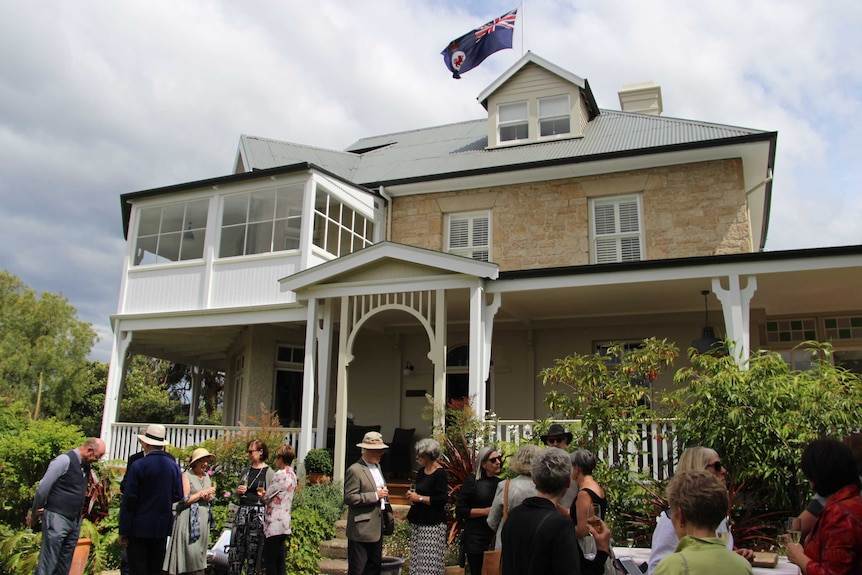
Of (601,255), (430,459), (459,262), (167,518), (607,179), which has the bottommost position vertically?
(167,518)

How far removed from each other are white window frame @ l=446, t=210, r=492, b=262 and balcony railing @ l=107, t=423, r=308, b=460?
491cm

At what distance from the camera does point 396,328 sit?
48.9 ft

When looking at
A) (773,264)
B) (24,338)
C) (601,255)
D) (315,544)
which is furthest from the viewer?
(24,338)

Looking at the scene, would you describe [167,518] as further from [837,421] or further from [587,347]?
[587,347]

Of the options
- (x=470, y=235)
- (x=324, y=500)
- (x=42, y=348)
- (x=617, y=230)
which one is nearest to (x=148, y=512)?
(x=324, y=500)

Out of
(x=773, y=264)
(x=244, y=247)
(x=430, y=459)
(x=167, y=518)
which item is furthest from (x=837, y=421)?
(x=244, y=247)

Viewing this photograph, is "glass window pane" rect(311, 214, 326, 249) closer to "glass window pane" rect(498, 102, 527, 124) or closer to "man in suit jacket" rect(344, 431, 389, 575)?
"glass window pane" rect(498, 102, 527, 124)

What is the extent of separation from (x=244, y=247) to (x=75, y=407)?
76.7 ft

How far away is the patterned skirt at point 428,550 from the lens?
614 cm

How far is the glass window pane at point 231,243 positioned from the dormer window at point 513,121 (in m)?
6.15

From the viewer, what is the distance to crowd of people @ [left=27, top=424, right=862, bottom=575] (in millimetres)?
3326

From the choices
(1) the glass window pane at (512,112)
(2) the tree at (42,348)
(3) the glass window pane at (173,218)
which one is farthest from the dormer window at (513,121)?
(2) the tree at (42,348)

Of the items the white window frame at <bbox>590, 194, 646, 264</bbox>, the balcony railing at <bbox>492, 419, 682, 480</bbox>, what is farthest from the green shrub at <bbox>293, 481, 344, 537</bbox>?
the white window frame at <bbox>590, 194, 646, 264</bbox>

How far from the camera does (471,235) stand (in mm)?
14414
